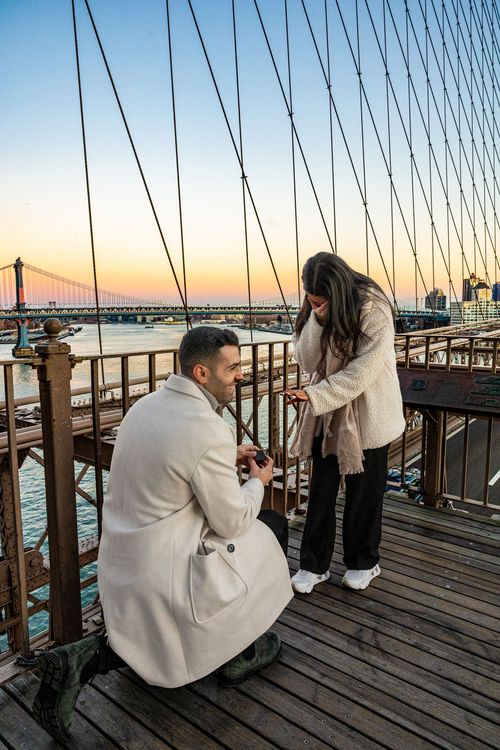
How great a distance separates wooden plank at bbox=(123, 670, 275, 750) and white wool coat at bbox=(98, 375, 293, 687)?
0.71 feet

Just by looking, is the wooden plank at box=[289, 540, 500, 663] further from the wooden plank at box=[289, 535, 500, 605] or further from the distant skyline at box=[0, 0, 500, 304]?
the distant skyline at box=[0, 0, 500, 304]

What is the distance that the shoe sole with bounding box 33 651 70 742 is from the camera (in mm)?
1404

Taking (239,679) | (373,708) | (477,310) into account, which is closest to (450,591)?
(373,708)

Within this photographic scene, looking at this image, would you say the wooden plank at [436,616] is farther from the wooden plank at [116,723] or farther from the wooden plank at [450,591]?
the wooden plank at [116,723]

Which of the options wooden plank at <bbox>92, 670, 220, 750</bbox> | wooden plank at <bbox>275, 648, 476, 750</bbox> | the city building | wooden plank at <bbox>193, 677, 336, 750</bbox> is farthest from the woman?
the city building

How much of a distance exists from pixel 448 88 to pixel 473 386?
16.9m

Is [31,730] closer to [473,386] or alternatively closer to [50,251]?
[473,386]

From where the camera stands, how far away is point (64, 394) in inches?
69.7

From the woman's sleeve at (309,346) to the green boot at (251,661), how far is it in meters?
1.11

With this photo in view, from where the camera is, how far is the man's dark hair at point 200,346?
1458 mm

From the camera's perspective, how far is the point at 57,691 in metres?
1.41

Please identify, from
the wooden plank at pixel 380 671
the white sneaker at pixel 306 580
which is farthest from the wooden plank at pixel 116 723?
the white sneaker at pixel 306 580

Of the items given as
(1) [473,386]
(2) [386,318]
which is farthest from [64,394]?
(1) [473,386]

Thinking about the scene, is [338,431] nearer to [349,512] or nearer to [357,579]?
[349,512]
